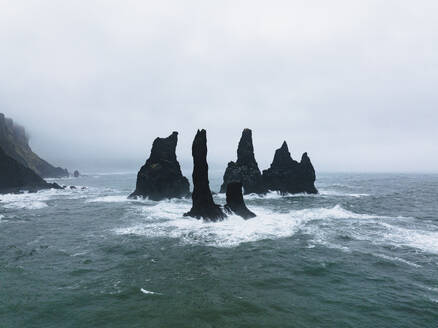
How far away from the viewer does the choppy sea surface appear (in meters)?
15.6

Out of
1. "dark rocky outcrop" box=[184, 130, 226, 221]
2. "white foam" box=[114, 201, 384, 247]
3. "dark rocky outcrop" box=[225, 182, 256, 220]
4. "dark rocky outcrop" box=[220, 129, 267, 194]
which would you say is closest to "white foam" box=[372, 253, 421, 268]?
"white foam" box=[114, 201, 384, 247]

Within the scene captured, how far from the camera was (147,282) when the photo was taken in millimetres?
20266

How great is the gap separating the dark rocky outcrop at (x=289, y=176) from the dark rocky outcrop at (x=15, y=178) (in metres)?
88.6

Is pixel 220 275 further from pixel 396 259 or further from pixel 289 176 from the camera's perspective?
pixel 289 176

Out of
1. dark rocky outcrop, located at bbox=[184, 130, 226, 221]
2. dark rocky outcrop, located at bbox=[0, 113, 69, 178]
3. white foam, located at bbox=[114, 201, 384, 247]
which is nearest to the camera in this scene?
white foam, located at bbox=[114, 201, 384, 247]

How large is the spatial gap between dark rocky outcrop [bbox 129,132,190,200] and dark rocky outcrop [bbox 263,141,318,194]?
3176 centimetres

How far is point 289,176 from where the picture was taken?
95.9m

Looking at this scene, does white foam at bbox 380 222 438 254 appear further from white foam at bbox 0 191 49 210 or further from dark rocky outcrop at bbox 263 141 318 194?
white foam at bbox 0 191 49 210

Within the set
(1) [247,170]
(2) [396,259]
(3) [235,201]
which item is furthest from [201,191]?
(1) [247,170]

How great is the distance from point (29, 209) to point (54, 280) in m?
46.1

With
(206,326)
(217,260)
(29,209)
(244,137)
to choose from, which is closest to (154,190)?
(29,209)

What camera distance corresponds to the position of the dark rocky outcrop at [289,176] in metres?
94.4

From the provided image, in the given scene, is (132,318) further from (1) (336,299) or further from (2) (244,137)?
(2) (244,137)

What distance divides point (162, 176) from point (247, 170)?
30712mm
